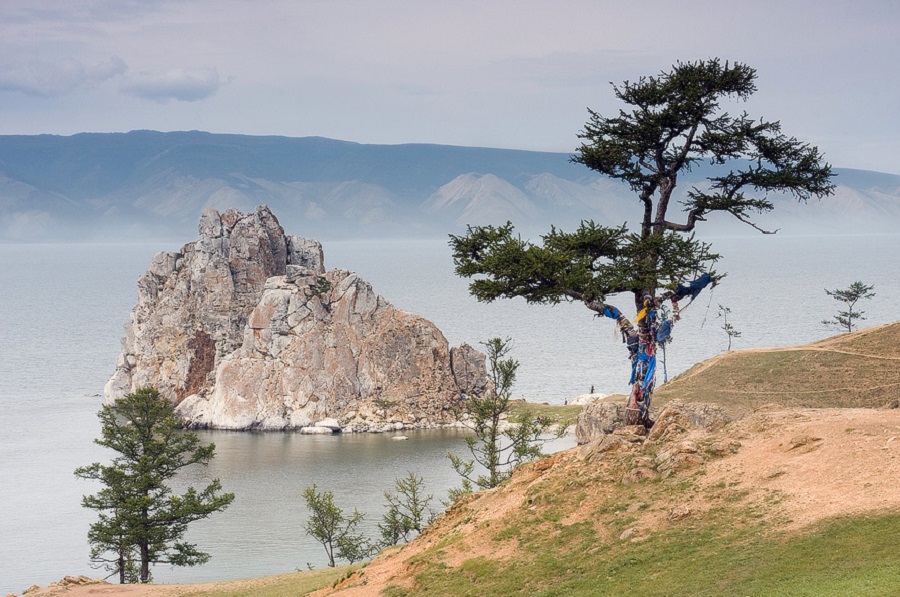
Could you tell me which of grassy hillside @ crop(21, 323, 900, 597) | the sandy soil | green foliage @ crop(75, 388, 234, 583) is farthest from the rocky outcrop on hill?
green foliage @ crop(75, 388, 234, 583)

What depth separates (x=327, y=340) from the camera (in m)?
113

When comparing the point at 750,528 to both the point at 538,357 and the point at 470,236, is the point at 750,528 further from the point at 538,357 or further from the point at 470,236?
the point at 538,357

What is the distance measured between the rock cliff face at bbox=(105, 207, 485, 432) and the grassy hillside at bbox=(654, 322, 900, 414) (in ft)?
157

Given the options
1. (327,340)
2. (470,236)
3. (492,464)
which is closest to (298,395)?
(327,340)

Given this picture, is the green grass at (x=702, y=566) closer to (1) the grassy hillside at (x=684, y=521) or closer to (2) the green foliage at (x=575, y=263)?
(1) the grassy hillside at (x=684, y=521)

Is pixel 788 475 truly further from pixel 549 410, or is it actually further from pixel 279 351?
pixel 279 351

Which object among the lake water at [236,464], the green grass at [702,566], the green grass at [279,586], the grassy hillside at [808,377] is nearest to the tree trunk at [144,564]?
the lake water at [236,464]

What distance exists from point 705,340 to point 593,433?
119 metres

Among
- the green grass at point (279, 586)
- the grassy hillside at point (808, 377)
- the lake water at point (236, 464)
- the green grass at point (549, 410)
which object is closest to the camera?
the green grass at point (279, 586)

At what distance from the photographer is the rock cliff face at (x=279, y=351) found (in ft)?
362

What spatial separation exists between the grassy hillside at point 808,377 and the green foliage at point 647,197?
Result: 25.1 meters

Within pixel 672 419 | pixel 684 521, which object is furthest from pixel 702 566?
pixel 672 419

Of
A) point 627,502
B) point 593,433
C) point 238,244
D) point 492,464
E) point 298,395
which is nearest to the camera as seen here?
point 627,502

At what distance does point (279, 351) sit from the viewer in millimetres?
112250
